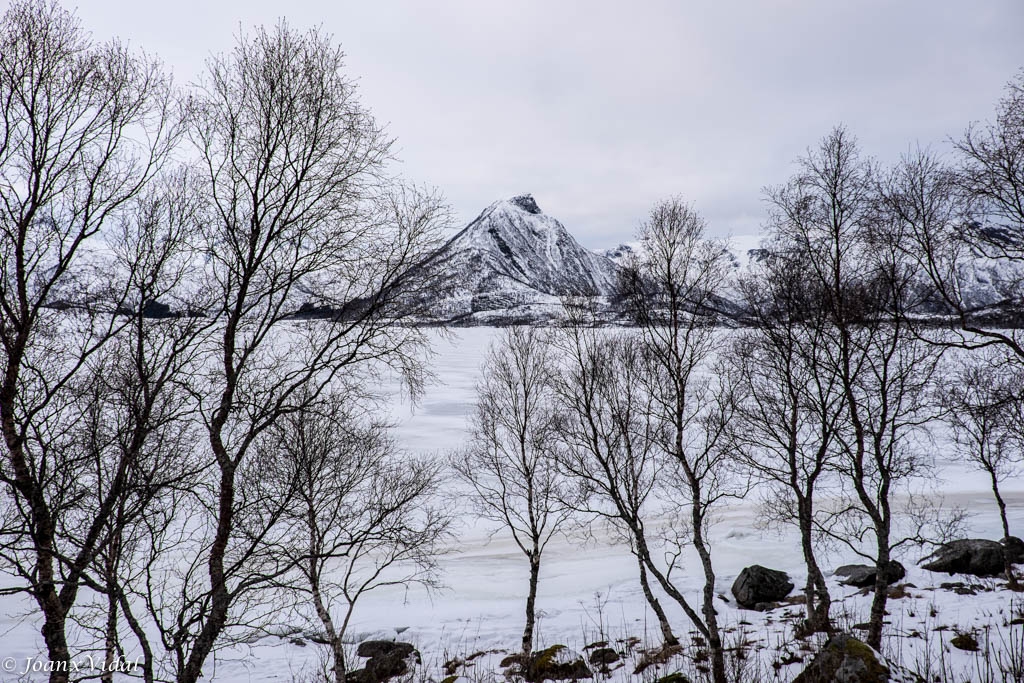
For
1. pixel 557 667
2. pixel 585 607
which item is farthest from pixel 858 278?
pixel 585 607

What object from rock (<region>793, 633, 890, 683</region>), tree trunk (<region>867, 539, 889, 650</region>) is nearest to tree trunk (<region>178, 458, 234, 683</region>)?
rock (<region>793, 633, 890, 683</region>)

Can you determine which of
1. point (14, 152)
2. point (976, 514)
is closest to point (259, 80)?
point (14, 152)

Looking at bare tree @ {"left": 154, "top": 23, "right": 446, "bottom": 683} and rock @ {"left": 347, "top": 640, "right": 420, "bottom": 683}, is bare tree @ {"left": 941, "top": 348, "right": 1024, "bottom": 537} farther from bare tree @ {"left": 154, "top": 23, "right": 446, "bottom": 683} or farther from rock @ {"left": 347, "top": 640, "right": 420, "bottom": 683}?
rock @ {"left": 347, "top": 640, "right": 420, "bottom": 683}

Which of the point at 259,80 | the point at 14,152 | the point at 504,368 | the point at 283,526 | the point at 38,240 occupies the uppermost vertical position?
the point at 259,80

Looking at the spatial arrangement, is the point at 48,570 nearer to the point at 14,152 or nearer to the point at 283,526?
the point at 14,152

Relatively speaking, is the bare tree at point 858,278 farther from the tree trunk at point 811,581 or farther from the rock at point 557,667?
the rock at point 557,667

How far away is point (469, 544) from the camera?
1026 inches

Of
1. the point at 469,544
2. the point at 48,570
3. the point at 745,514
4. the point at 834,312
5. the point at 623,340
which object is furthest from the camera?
Result: the point at 745,514

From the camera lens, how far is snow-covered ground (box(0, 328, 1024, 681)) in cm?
1315

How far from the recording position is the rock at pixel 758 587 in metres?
19.2

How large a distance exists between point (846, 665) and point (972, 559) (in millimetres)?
19195

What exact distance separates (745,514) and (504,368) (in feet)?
71.6

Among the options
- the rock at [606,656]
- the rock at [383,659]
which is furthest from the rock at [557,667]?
the rock at [383,659]

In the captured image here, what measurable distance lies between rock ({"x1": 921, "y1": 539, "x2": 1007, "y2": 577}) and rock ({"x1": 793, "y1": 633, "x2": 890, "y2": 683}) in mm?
16421
